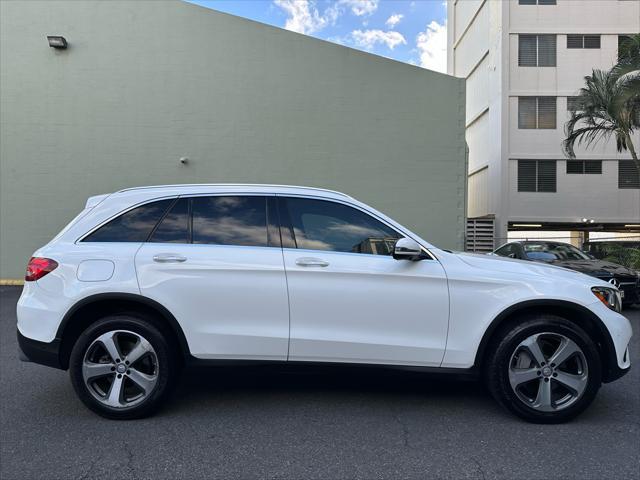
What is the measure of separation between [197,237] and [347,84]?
10664 millimetres

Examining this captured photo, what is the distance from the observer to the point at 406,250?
351cm

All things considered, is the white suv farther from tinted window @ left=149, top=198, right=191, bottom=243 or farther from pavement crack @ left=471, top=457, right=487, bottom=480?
pavement crack @ left=471, top=457, right=487, bottom=480

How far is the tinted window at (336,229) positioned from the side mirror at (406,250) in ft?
0.53

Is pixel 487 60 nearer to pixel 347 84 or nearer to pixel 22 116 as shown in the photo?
pixel 347 84

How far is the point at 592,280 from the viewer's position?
372 centimetres

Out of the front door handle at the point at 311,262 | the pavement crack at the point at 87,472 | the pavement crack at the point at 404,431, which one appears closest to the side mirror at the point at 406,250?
the front door handle at the point at 311,262

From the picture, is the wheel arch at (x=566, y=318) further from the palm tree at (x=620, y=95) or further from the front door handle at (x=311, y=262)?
the palm tree at (x=620, y=95)

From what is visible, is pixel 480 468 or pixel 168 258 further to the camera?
pixel 168 258

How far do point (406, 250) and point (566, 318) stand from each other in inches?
55.8

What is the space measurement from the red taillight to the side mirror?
263 cm

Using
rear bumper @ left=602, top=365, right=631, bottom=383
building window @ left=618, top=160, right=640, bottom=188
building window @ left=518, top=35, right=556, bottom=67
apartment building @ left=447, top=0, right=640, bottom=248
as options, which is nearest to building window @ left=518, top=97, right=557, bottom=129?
apartment building @ left=447, top=0, right=640, bottom=248

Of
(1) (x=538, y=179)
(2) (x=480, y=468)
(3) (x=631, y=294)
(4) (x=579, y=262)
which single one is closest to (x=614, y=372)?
(2) (x=480, y=468)

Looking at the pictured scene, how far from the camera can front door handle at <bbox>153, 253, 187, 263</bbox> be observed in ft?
12.0

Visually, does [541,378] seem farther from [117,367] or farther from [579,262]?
[579,262]
